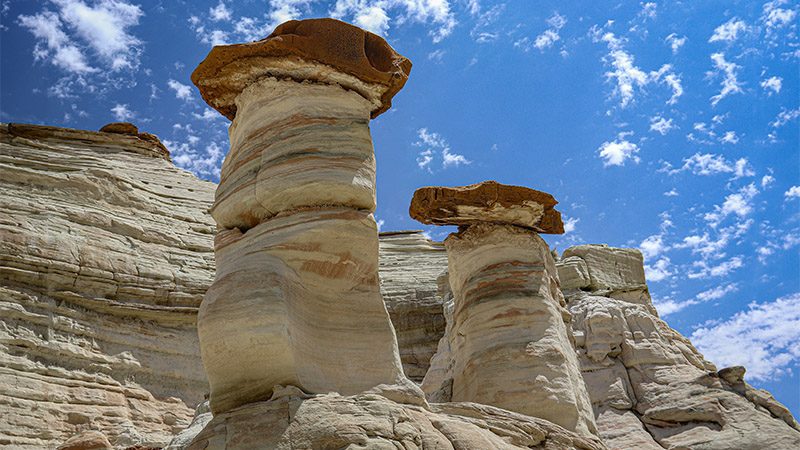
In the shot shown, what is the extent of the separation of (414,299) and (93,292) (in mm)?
7592

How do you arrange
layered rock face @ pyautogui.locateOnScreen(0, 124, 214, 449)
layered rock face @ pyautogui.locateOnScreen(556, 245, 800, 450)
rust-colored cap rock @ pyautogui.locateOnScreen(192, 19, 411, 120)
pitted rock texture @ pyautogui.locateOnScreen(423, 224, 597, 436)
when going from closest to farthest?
rust-colored cap rock @ pyautogui.locateOnScreen(192, 19, 411, 120), pitted rock texture @ pyautogui.locateOnScreen(423, 224, 597, 436), layered rock face @ pyautogui.locateOnScreen(556, 245, 800, 450), layered rock face @ pyautogui.locateOnScreen(0, 124, 214, 449)

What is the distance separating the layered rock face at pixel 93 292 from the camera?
13164mm

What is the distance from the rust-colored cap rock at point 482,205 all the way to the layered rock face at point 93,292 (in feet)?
17.8

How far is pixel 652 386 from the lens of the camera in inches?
454

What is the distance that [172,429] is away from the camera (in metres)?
14.1

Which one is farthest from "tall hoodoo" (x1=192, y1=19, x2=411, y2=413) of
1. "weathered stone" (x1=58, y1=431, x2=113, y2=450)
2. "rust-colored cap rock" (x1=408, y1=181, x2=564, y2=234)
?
"weathered stone" (x1=58, y1=431, x2=113, y2=450)

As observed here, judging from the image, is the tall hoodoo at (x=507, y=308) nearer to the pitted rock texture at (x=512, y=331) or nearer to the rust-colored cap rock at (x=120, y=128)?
the pitted rock texture at (x=512, y=331)

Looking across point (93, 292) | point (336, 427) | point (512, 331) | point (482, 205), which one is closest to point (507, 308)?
point (512, 331)

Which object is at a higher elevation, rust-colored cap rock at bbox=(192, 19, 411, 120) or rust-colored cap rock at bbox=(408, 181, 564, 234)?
rust-colored cap rock at bbox=(408, 181, 564, 234)

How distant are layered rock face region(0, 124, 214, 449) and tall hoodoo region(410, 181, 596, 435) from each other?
539 cm

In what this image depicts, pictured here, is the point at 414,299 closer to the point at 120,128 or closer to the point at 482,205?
the point at 120,128

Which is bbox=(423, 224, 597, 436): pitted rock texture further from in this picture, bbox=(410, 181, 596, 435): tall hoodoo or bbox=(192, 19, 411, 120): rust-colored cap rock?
bbox=(192, 19, 411, 120): rust-colored cap rock

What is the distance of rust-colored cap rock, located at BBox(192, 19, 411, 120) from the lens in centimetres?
642

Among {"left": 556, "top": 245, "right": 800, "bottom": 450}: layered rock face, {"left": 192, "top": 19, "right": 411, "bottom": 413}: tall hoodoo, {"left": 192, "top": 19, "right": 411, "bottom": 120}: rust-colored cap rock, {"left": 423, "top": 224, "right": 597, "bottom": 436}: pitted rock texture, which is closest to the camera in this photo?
{"left": 192, "top": 19, "right": 411, "bottom": 413}: tall hoodoo
